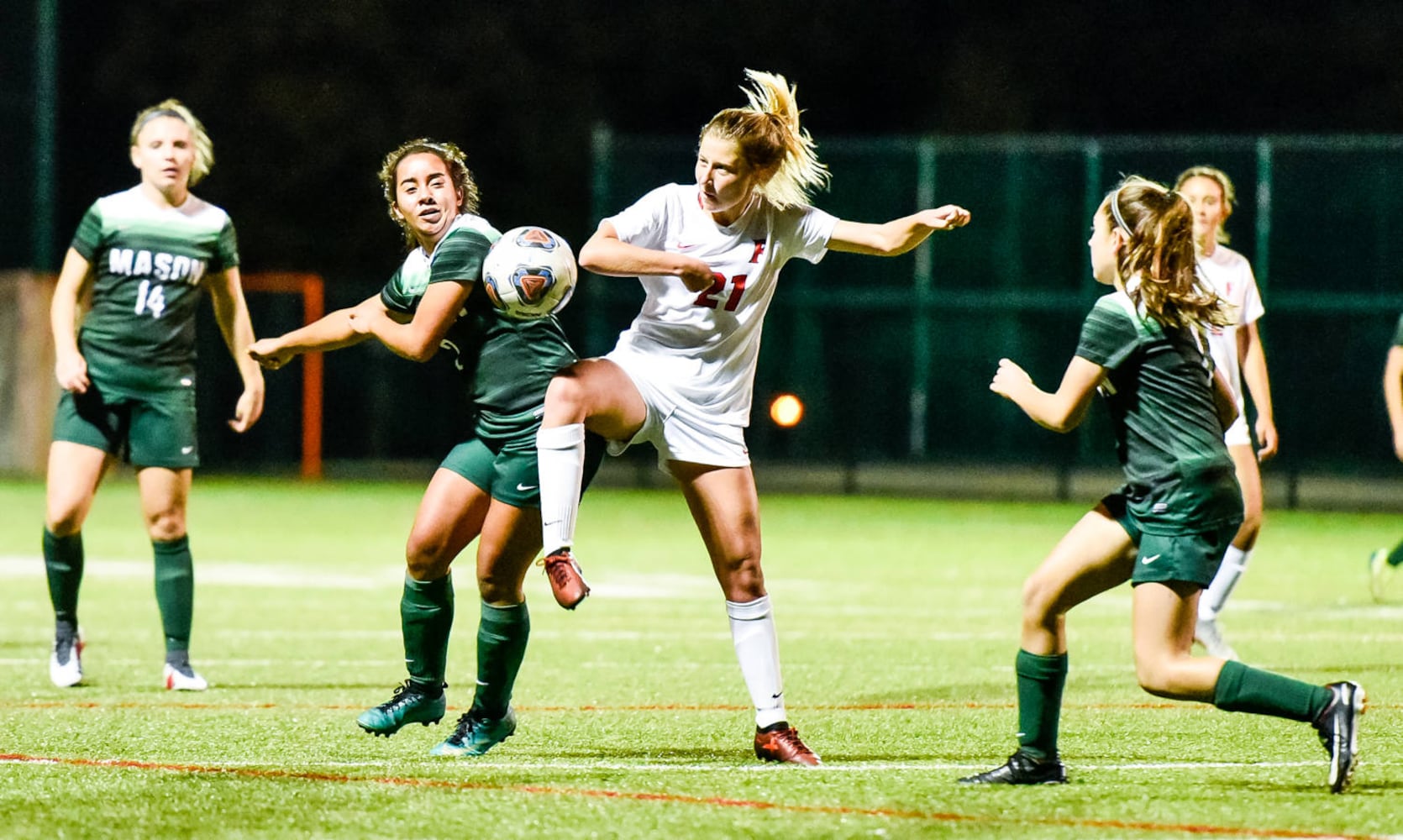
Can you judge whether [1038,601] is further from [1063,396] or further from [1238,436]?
[1238,436]

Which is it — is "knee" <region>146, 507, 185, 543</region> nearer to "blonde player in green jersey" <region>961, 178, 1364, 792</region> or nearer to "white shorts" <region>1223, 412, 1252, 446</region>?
"blonde player in green jersey" <region>961, 178, 1364, 792</region>

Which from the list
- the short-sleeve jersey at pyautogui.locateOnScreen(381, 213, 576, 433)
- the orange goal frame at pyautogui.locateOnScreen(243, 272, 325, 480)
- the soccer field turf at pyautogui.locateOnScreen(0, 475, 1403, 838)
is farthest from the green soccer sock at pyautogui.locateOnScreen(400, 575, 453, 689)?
the orange goal frame at pyautogui.locateOnScreen(243, 272, 325, 480)

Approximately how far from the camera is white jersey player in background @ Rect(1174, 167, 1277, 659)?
8.78 m

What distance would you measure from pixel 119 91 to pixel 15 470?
9.51 meters

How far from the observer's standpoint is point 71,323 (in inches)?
318

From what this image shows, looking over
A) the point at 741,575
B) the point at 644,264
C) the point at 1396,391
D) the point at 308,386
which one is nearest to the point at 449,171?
the point at 644,264

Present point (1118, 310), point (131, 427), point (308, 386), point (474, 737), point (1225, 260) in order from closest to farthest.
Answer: point (1118, 310) → point (474, 737) → point (131, 427) → point (1225, 260) → point (308, 386)

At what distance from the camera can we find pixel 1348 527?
19.6m

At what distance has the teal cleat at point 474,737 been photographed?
627 centimetres

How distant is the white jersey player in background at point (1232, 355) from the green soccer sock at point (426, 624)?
12.4 ft

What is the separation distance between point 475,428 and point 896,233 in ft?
4.67

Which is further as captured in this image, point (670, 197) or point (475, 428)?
point (475, 428)

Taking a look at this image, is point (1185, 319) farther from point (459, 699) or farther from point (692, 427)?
point (459, 699)

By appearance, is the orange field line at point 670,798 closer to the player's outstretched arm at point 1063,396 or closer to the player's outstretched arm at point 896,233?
the player's outstretched arm at point 1063,396
